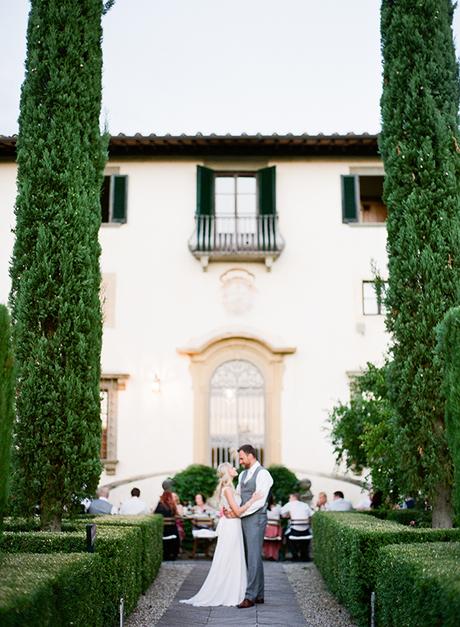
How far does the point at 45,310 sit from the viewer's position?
8.67 metres

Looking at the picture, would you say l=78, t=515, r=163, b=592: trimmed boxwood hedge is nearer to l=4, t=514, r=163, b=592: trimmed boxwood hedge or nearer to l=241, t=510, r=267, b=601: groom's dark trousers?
l=4, t=514, r=163, b=592: trimmed boxwood hedge

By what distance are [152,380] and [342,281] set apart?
4.73 meters

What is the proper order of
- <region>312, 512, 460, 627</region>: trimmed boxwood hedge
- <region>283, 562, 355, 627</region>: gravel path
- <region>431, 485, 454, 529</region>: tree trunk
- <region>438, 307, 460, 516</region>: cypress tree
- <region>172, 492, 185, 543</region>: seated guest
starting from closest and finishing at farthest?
<region>438, 307, 460, 516</region>: cypress tree, <region>312, 512, 460, 627</region>: trimmed boxwood hedge, <region>283, 562, 355, 627</region>: gravel path, <region>431, 485, 454, 529</region>: tree trunk, <region>172, 492, 185, 543</region>: seated guest

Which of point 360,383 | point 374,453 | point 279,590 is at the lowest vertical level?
point 279,590

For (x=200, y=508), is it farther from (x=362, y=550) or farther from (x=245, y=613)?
(x=362, y=550)

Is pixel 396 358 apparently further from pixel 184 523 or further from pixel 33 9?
pixel 184 523

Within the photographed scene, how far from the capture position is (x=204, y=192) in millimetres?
17438

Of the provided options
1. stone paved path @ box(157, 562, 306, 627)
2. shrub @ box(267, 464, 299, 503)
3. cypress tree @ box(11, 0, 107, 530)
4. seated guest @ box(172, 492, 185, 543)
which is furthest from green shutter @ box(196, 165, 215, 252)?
stone paved path @ box(157, 562, 306, 627)

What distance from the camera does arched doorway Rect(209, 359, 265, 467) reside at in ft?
55.4

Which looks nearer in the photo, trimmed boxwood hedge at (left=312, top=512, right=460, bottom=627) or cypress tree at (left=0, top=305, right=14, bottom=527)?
cypress tree at (left=0, top=305, right=14, bottom=527)

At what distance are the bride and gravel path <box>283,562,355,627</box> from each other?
0.80 metres

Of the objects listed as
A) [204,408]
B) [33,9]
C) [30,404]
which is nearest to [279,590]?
[30,404]

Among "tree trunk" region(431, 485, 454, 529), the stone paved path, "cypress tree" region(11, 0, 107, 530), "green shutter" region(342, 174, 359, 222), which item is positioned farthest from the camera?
"green shutter" region(342, 174, 359, 222)

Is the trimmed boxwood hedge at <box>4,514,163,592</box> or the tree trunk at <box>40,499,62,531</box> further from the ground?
the tree trunk at <box>40,499,62,531</box>
